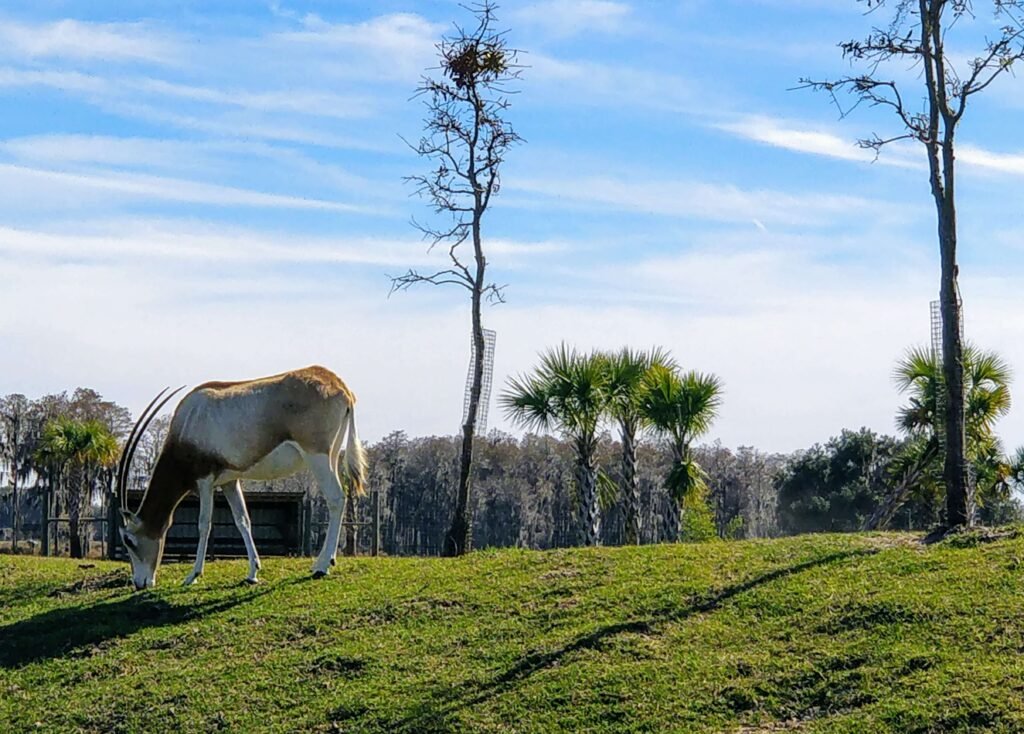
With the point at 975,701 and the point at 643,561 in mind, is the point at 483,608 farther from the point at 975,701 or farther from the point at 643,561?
the point at 975,701

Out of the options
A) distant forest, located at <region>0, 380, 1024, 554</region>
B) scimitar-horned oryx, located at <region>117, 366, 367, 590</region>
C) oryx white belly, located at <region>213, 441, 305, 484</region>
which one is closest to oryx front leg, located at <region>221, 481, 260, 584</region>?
scimitar-horned oryx, located at <region>117, 366, 367, 590</region>

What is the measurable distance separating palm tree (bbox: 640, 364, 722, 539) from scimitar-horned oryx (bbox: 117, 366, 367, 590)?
406 inches

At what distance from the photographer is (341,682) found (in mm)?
12117

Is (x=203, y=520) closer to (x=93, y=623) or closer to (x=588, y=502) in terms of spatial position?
(x=93, y=623)

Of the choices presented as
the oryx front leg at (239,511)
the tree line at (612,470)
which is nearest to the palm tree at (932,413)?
the tree line at (612,470)

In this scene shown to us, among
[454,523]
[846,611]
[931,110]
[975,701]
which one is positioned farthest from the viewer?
[454,523]

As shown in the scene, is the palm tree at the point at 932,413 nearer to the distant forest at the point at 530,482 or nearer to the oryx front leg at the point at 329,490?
the oryx front leg at the point at 329,490

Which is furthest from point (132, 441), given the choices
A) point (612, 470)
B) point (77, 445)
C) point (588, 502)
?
point (612, 470)

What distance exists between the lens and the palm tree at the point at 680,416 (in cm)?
2555

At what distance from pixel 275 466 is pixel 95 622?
286 centimetres

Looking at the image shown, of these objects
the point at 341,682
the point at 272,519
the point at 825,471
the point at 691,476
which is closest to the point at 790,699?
the point at 341,682

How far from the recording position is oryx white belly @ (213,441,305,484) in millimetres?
16141

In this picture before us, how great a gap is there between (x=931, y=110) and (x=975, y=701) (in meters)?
9.17

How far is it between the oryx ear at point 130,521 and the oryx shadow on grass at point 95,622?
0.80 m
